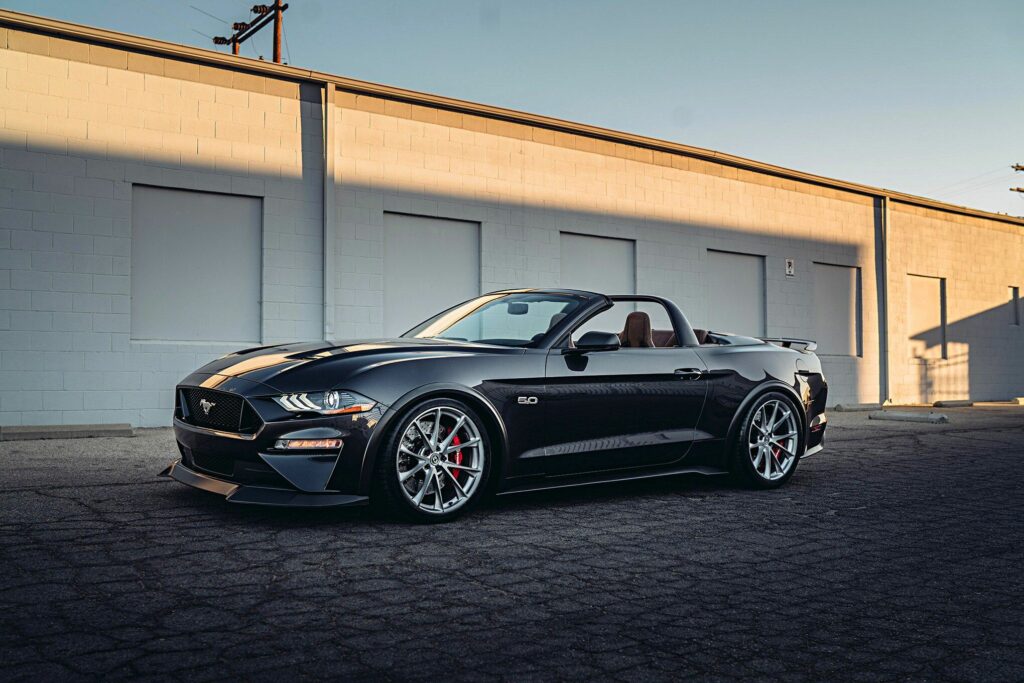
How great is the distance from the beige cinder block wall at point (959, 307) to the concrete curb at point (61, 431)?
16.3 metres

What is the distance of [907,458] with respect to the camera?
9.02 m

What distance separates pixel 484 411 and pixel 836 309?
16159 mm

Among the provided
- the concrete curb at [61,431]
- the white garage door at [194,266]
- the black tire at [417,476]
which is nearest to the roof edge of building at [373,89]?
the white garage door at [194,266]

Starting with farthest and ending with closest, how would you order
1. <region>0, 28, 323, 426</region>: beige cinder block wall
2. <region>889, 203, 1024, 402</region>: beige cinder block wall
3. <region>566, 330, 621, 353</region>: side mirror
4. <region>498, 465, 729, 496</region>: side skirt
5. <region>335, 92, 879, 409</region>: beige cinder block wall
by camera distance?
<region>889, 203, 1024, 402</region>: beige cinder block wall < <region>335, 92, 879, 409</region>: beige cinder block wall < <region>0, 28, 323, 426</region>: beige cinder block wall < <region>566, 330, 621, 353</region>: side mirror < <region>498, 465, 729, 496</region>: side skirt

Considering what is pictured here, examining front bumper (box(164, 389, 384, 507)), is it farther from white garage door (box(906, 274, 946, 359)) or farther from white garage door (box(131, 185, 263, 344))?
white garage door (box(906, 274, 946, 359))

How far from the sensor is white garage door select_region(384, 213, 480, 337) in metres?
13.3

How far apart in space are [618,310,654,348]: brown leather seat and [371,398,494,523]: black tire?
5.35 ft

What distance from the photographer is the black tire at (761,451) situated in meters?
6.66

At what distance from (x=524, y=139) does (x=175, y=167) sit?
5460 millimetres

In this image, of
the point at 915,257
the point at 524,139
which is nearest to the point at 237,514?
the point at 524,139

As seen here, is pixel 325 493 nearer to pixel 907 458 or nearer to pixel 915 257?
pixel 907 458

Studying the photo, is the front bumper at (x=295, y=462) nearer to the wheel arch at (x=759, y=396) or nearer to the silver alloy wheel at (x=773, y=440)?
the wheel arch at (x=759, y=396)

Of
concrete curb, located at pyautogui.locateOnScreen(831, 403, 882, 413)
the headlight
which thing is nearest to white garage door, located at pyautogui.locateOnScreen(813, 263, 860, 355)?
concrete curb, located at pyautogui.locateOnScreen(831, 403, 882, 413)

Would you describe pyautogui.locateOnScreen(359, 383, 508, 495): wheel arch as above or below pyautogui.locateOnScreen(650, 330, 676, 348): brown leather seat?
below
